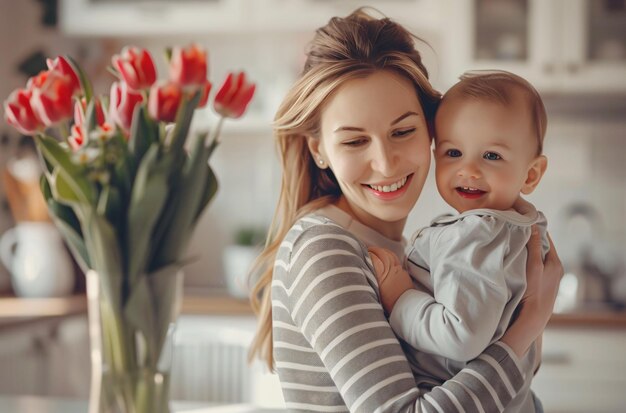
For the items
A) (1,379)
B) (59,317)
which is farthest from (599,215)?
(1,379)

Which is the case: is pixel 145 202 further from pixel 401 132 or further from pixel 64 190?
pixel 401 132

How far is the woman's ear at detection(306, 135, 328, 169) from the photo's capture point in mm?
1136

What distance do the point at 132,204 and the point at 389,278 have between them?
1.20 ft

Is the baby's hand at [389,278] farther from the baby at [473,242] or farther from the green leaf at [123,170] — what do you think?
the green leaf at [123,170]

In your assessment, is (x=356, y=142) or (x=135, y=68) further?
(x=356, y=142)

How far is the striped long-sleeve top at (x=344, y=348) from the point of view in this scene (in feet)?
2.97

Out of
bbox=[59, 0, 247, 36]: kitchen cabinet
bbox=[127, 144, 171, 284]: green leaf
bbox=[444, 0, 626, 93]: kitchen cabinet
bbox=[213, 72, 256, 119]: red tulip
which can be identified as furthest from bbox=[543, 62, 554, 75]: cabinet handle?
bbox=[127, 144, 171, 284]: green leaf

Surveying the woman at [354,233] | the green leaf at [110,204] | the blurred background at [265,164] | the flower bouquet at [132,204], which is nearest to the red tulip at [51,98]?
the flower bouquet at [132,204]

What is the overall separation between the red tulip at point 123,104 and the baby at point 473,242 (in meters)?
0.38

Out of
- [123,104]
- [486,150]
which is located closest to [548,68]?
[486,150]

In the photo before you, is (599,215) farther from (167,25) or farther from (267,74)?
(167,25)

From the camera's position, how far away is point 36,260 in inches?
115

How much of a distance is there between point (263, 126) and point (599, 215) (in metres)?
1.53

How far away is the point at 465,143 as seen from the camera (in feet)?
3.41
